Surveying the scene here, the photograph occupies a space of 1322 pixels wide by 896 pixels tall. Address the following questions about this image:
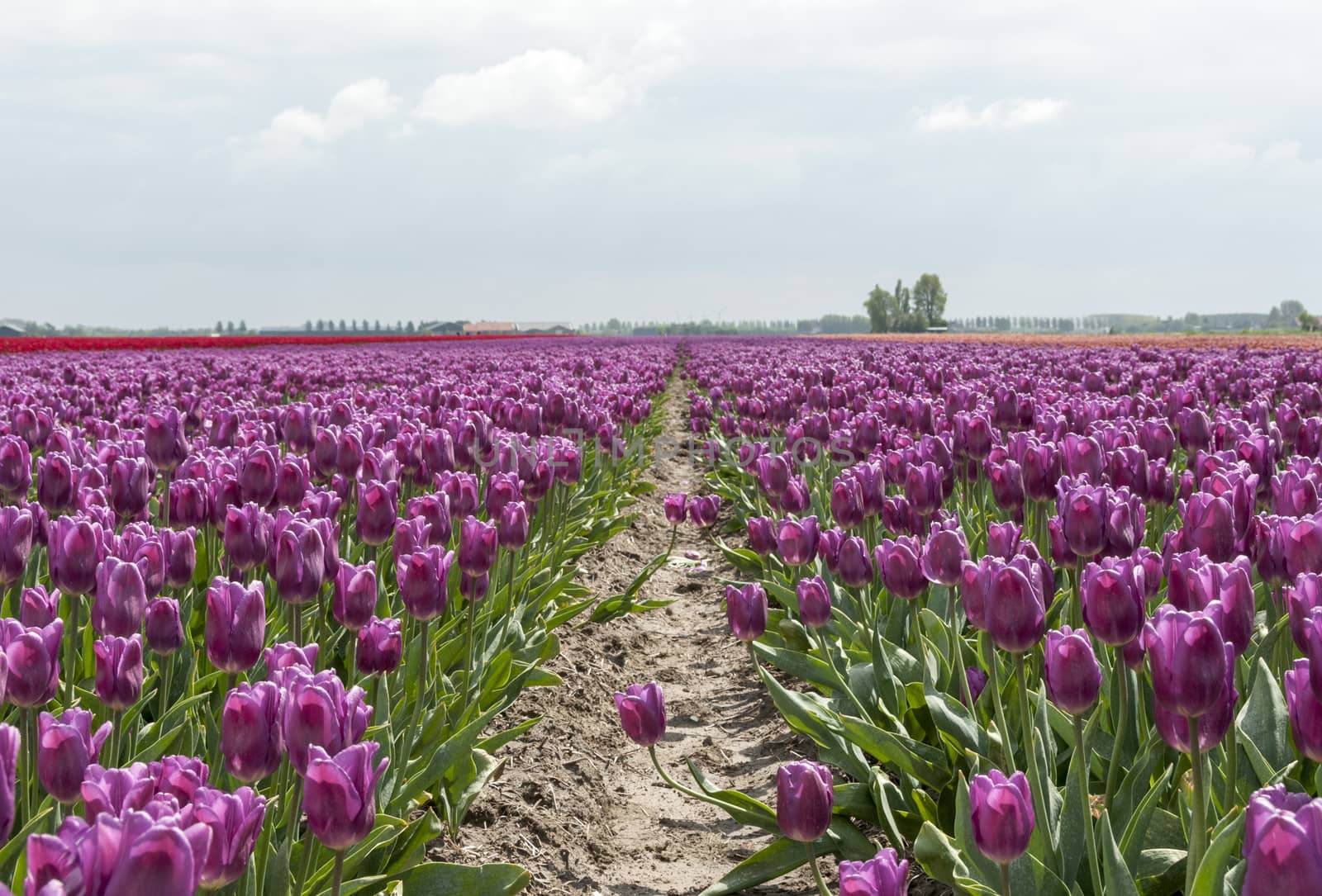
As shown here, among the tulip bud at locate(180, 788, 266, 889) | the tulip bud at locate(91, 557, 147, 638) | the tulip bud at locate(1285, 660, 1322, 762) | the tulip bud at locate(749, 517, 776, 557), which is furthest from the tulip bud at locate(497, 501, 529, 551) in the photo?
the tulip bud at locate(1285, 660, 1322, 762)

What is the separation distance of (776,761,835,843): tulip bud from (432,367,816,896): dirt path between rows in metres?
1.19

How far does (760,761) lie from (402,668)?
5.38ft

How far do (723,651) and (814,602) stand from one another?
8.69 feet

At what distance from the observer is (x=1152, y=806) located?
7.29ft

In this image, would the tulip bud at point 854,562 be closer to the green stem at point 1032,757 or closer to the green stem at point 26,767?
the green stem at point 1032,757

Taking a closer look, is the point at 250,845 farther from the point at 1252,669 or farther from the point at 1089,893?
the point at 1252,669

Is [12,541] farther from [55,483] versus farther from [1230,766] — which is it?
[1230,766]

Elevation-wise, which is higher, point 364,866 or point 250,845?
point 250,845

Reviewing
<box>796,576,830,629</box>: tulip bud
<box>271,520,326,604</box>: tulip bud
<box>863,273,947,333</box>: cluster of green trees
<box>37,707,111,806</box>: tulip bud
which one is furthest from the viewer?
<box>863,273,947,333</box>: cluster of green trees

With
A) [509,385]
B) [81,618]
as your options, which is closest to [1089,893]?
[81,618]

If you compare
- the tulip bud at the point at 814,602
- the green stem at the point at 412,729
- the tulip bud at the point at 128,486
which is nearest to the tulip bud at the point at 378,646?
the green stem at the point at 412,729

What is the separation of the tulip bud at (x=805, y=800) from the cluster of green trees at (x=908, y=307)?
14734cm

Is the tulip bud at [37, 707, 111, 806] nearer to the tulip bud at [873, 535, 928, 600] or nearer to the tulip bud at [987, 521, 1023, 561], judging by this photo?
the tulip bud at [873, 535, 928, 600]

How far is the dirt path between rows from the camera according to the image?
11.2 ft
